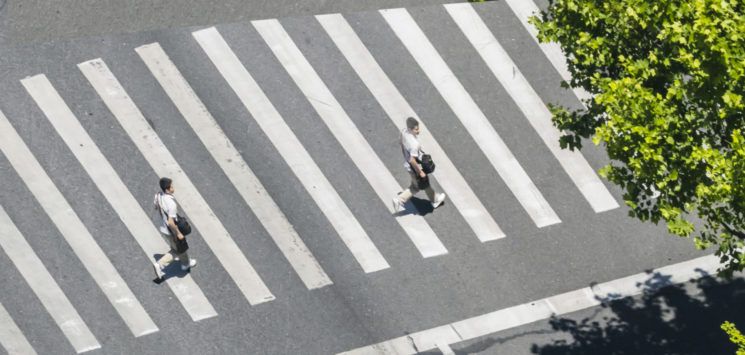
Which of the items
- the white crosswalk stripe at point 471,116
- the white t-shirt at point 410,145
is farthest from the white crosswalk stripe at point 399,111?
the white t-shirt at point 410,145

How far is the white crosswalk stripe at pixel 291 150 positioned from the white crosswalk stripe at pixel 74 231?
3497 millimetres

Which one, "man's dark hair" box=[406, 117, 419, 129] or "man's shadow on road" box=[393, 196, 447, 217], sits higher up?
"man's dark hair" box=[406, 117, 419, 129]

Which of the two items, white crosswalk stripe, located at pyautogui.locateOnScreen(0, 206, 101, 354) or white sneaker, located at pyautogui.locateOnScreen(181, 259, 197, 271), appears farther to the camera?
white sneaker, located at pyautogui.locateOnScreen(181, 259, 197, 271)

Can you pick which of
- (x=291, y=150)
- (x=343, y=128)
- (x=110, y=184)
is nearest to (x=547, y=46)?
(x=343, y=128)

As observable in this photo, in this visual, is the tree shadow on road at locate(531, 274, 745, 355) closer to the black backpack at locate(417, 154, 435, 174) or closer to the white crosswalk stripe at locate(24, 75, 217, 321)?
the black backpack at locate(417, 154, 435, 174)

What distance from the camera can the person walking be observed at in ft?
63.4

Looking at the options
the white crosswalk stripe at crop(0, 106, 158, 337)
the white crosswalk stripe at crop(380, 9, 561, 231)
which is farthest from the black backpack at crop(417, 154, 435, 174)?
the white crosswalk stripe at crop(0, 106, 158, 337)

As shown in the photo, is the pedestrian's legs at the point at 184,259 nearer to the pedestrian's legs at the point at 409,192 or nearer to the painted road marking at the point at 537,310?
the painted road marking at the point at 537,310

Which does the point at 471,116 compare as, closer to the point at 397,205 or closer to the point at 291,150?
the point at 397,205

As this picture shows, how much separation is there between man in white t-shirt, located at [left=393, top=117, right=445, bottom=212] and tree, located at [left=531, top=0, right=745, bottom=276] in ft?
14.4

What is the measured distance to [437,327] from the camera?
1998cm

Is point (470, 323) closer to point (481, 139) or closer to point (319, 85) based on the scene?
point (481, 139)

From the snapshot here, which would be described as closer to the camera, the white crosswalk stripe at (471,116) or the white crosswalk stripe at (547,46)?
the white crosswalk stripe at (471,116)

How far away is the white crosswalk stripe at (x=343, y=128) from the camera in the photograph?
68.9 ft
